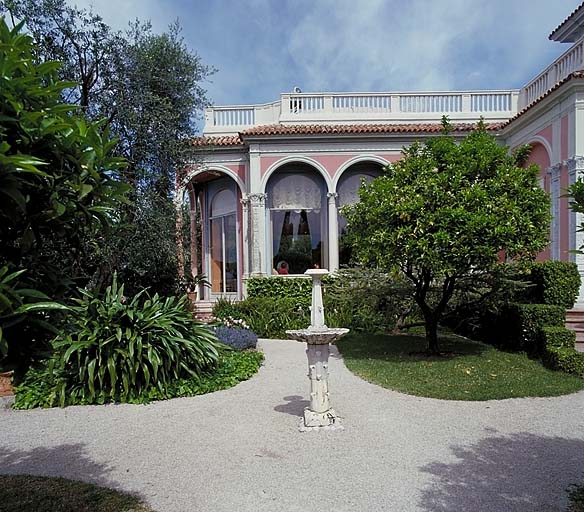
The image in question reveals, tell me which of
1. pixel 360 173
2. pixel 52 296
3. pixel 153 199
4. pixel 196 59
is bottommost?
pixel 52 296

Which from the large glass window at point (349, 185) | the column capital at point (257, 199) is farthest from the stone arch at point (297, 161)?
the large glass window at point (349, 185)

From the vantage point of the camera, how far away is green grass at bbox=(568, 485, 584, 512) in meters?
3.06

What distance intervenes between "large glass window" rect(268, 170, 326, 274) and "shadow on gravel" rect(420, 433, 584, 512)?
10253 mm

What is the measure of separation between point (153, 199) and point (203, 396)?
392cm

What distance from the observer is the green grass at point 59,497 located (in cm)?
314

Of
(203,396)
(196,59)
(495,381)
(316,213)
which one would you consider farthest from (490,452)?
(316,213)

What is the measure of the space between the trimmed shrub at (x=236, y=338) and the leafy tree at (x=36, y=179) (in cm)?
653

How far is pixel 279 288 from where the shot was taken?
1284 centimetres

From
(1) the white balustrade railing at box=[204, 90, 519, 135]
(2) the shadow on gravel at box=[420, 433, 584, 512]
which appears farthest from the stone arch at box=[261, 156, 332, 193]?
(2) the shadow on gravel at box=[420, 433, 584, 512]

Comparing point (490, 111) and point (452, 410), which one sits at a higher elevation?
point (490, 111)

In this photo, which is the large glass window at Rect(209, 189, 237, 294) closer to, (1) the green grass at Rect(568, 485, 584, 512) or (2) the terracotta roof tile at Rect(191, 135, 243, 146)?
(2) the terracotta roof tile at Rect(191, 135, 243, 146)

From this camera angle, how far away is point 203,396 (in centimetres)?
616

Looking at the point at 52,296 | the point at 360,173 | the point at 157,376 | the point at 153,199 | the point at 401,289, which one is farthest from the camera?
the point at 360,173

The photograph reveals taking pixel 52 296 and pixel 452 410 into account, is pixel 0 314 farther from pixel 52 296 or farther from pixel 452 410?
pixel 452 410
